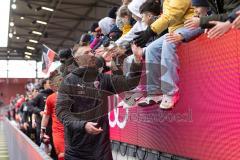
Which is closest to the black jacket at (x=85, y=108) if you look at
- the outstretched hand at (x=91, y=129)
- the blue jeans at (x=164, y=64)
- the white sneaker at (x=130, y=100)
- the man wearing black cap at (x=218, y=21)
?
the outstretched hand at (x=91, y=129)

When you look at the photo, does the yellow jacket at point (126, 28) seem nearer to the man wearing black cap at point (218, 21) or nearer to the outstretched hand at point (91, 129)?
the man wearing black cap at point (218, 21)

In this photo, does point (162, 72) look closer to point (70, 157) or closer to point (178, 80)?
point (178, 80)

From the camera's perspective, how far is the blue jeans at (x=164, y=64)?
13.7 ft

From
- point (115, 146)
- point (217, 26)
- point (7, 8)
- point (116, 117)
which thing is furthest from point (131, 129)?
point (7, 8)

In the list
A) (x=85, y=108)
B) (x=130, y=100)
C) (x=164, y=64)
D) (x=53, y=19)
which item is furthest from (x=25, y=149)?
(x=53, y=19)

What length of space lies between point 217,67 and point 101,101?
1.00 meters

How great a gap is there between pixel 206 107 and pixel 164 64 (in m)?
0.58

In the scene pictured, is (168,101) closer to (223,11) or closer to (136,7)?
(223,11)

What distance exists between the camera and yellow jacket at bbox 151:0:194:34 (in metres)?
4.11

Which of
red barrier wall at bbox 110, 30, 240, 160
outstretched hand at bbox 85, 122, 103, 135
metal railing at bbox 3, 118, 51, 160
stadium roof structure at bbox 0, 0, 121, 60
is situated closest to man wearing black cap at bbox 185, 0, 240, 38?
red barrier wall at bbox 110, 30, 240, 160

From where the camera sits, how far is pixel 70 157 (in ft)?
12.8

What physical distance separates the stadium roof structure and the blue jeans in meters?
16.4

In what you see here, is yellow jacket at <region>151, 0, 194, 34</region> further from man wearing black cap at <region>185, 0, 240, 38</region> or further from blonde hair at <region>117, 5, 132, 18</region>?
blonde hair at <region>117, 5, 132, 18</region>

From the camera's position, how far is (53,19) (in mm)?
27234
